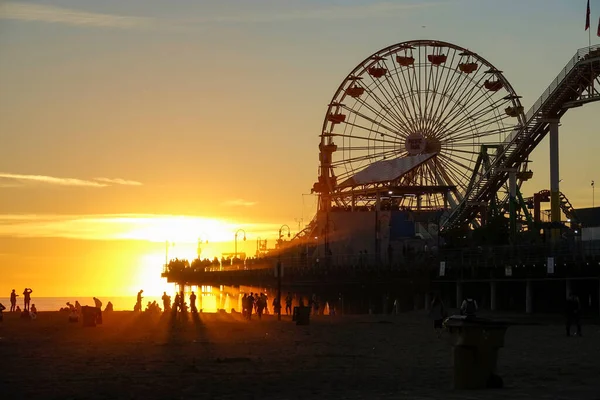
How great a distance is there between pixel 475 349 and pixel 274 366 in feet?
26.7

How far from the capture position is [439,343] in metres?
35.7

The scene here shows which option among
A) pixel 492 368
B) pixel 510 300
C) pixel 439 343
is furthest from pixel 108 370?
pixel 510 300

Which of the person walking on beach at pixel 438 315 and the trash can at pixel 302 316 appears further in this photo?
the trash can at pixel 302 316

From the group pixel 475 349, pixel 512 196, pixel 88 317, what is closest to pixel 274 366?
pixel 475 349

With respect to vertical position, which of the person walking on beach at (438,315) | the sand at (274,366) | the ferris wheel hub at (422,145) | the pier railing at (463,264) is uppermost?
the ferris wheel hub at (422,145)

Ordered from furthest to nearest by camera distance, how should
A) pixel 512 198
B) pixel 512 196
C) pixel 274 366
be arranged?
1. pixel 512 198
2. pixel 512 196
3. pixel 274 366

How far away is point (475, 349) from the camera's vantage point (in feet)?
60.5

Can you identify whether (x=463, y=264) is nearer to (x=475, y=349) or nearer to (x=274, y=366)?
(x=274, y=366)

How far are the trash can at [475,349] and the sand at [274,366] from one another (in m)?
0.38

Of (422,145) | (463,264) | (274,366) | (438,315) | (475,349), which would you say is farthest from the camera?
(422,145)

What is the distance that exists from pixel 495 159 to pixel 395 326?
32940 millimetres

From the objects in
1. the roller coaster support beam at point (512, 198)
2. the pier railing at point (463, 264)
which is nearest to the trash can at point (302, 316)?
the pier railing at point (463, 264)

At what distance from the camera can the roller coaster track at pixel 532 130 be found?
222 feet

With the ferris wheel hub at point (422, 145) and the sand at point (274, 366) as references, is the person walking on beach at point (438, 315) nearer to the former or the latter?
the sand at point (274, 366)
